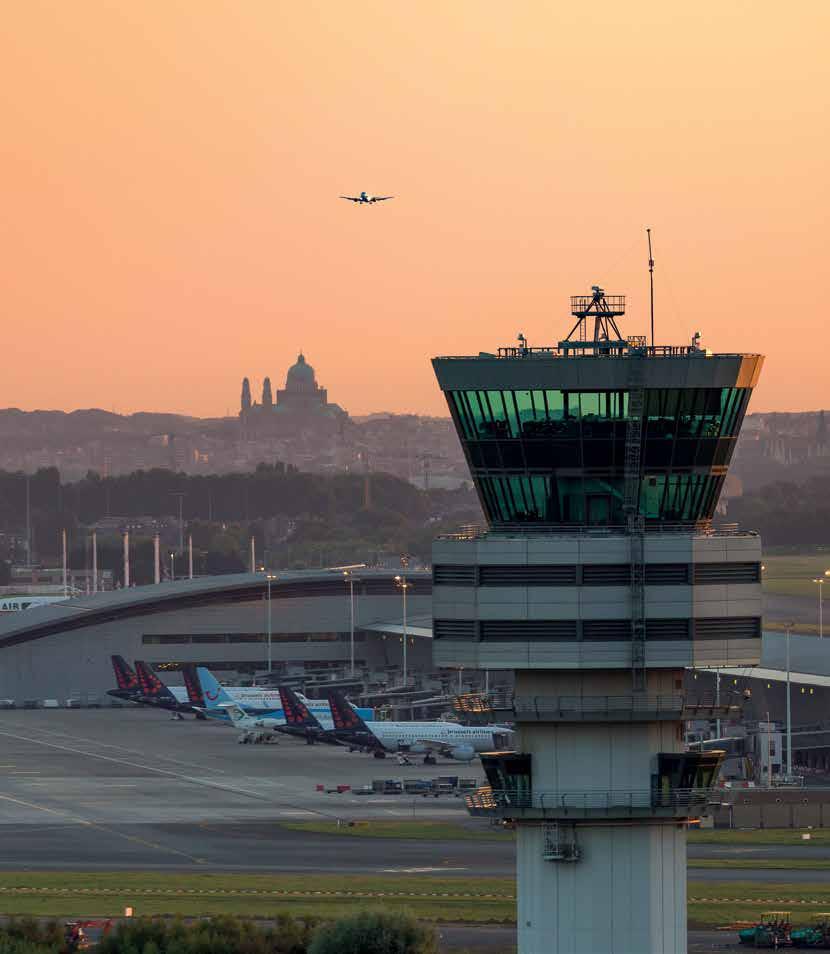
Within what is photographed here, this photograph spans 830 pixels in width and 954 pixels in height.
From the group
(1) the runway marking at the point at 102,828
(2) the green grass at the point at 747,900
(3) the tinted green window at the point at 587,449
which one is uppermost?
(3) the tinted green window at the point at 587,449

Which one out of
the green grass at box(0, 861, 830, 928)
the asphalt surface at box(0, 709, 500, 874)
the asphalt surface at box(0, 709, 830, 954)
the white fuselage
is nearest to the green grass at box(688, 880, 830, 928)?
the green grass at box(0, 861, 830, 928)

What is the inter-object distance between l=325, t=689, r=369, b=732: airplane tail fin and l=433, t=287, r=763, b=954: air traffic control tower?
108624mm

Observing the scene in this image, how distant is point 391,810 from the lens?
12106 centimetres

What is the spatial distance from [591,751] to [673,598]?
3.55 metres

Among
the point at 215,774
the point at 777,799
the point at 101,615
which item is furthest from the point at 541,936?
the point at 101,615

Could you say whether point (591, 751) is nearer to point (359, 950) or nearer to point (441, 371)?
point (441, 371)

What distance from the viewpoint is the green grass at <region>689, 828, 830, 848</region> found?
348 feet

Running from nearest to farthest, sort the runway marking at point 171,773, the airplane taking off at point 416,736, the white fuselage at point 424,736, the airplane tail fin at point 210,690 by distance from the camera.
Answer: the runway marking at point 171,773, the airplane taking off at point 416,736, the white fuselage at point 424,736, the airplane tail fin at point 210,690

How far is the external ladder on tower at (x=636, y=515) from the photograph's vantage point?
1668 inches

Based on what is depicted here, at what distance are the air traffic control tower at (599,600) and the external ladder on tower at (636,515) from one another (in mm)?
36

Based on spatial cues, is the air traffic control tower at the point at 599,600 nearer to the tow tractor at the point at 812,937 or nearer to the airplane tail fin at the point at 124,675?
the tow tractor at the point at 812,937

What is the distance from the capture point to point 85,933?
263ft

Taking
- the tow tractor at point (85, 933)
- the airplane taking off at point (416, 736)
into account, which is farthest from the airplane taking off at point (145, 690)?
the tow tractor at point (85, 933)

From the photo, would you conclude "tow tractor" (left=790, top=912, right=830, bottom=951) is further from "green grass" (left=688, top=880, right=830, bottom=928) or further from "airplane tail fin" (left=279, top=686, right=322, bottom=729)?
"airplane tail fin" (left=279, top=686, right=322, bottom=729)
